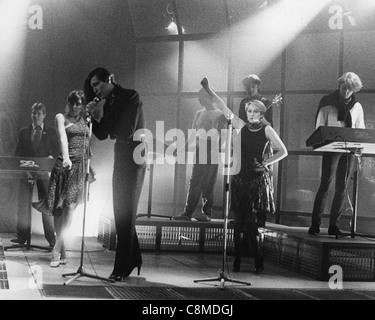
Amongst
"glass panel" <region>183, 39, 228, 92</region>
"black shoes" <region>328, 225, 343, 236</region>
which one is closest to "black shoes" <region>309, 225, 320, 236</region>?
"black shoes" <region>328, 225, 343, 236</region>

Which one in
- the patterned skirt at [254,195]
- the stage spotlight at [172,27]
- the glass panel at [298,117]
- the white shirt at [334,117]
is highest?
the stage spotlight at [172,27]

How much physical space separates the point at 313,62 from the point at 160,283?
512 centimetres

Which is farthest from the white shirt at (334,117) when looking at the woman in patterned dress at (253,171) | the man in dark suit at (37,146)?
the man in dark suit at (37,146)

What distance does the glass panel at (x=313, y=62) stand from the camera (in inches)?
367

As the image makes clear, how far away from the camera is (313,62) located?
9.47 m

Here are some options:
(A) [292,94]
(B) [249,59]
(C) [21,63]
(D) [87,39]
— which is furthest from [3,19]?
(A) [292,94]

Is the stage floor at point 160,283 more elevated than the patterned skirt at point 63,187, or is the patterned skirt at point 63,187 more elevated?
the patterned skirt at point 63,187

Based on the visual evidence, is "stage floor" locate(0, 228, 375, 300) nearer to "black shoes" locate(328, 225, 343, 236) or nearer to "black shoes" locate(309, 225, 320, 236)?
"black shoes" locate(309, 225, 320, 236)

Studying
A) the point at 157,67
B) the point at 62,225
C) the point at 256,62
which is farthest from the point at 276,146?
the point at 157,67

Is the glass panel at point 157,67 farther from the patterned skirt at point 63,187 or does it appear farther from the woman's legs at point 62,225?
the woman's legs at point 62,225

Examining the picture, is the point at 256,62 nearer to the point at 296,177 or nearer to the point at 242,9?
the point at 242,9

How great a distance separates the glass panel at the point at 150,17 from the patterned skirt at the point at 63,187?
4.57 meters

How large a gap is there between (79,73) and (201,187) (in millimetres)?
2937

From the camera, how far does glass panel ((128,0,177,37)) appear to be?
10.2m
